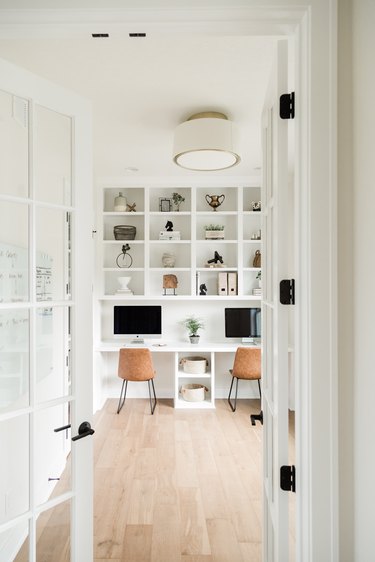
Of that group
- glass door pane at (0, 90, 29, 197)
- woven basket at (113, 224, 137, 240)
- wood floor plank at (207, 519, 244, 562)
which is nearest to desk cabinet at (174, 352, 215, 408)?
woven basket at (113, 224, 137, 240)

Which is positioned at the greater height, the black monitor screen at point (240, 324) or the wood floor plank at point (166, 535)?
the black monitor screen at point (240, 324)

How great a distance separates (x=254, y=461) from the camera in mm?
3197

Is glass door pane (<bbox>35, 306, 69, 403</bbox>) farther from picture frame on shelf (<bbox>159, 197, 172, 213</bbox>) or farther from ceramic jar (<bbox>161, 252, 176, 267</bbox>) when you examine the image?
picture frame on shelf (<bbox>159, 197, 172, 213</bbox>)

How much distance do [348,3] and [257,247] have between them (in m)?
3.97

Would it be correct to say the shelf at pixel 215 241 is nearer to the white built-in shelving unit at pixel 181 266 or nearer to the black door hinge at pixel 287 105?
the white built-in shelving unit at pixel 181 266

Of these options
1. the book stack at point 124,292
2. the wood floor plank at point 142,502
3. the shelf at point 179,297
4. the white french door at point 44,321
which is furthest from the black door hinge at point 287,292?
the book stack at point 124,292

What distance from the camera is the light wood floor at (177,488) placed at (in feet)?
6.88

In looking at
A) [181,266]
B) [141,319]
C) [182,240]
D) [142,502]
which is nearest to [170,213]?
[182,240]

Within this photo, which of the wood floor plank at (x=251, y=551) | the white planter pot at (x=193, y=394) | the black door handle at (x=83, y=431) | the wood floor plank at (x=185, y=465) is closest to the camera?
the black door handle at (x=83, y=431)

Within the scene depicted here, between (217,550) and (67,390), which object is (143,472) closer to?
(217,550)

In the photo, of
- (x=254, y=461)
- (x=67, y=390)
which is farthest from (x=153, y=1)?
(x=254, y=461)

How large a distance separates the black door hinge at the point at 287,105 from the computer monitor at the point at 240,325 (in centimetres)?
377

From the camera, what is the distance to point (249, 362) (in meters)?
4.29

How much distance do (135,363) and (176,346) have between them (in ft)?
A: 2.13
